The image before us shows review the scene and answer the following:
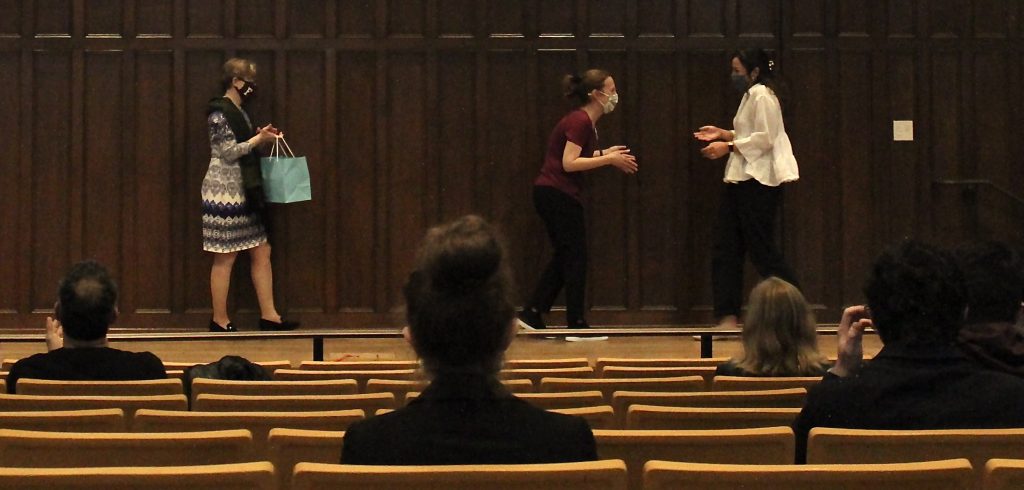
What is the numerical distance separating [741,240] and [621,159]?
3.00 feet

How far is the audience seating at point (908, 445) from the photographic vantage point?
218cm

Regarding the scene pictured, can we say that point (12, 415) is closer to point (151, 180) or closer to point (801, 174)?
point (151, 180)

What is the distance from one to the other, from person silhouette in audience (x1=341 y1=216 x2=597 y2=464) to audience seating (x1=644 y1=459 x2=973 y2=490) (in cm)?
22

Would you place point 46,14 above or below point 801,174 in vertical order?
above

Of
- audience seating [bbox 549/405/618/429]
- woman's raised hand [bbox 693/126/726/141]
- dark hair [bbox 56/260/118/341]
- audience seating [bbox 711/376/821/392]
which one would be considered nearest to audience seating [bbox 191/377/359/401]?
dark hair [bbox 56/260/118/341]

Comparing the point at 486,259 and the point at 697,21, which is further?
the point at 697,21

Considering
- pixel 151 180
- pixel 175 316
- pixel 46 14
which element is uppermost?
pixel 46 14

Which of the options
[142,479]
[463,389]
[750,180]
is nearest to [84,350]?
[142,479]

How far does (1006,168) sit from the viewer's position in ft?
24.8

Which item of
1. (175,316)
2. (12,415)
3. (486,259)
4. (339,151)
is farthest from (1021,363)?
(175,316)

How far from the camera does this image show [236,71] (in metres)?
6.96

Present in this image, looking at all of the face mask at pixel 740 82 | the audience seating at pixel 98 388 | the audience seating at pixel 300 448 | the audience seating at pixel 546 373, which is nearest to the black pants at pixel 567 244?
the face mask at pixel 740 82

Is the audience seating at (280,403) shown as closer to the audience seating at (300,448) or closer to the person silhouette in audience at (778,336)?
→ the audience seating at (300,448)

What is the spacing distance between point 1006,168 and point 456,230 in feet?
21.2
